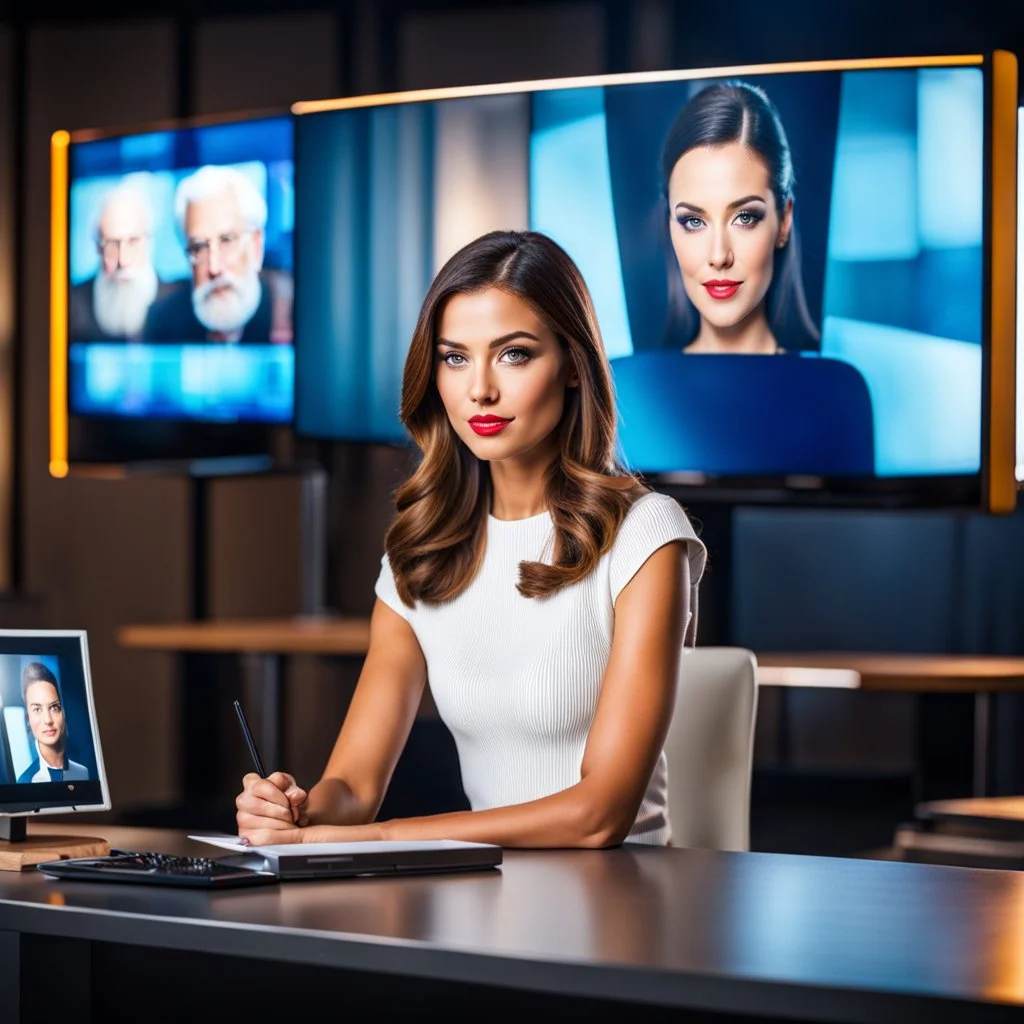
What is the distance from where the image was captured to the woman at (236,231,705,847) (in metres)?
1.87

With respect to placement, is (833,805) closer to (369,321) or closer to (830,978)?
(369,321)

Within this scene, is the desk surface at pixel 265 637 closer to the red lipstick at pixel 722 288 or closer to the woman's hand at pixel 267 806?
the red lipstick at pixel 722 288

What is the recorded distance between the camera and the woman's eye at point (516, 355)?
190 cm

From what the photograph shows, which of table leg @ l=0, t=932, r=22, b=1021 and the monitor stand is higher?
the monitor stand

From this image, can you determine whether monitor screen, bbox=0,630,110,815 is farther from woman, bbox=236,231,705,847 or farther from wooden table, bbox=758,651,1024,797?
wooden table, bbox=758,651,1024,797

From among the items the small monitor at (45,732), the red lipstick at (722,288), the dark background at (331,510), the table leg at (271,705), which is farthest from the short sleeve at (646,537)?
the dark background at (331,510)

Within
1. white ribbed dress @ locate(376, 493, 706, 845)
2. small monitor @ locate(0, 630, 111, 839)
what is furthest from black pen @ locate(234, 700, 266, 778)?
white ribbed dress @ locate(376, 493, 706, 845)

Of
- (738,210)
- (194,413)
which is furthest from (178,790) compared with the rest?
(738,210)

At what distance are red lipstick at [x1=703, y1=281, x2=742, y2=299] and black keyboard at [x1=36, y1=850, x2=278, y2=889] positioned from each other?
198 centimetres

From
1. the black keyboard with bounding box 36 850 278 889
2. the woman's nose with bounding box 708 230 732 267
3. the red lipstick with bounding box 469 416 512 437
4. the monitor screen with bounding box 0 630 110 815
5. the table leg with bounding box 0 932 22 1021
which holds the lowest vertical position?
the table leg with bounding box 0 932 22 1021

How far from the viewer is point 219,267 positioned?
13.1 feet

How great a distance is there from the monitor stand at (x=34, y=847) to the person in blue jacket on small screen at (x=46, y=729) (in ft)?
0.18

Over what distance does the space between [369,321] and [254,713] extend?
168 cm

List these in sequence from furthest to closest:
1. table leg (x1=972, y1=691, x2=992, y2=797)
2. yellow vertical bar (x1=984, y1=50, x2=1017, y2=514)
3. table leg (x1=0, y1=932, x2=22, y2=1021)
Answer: table leg (x1=972, y1=691, x2=992, y2=797)
yellow vertical bar (x1=984, y1=50, x2=1017, y2=514)
table leg (x1=0, y1=932, x2=22, y2=1021)
